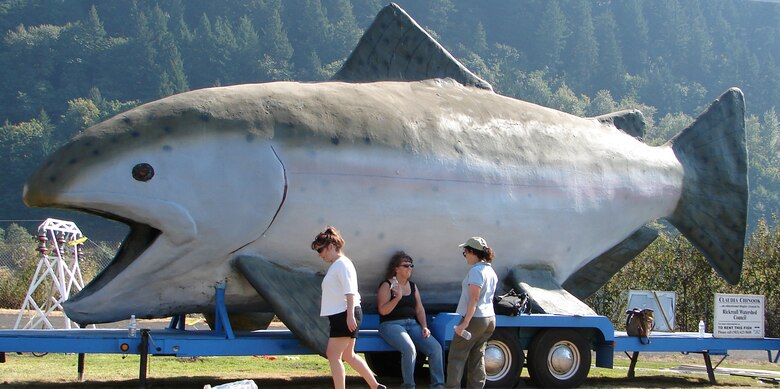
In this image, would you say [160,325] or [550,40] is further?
[550,40]

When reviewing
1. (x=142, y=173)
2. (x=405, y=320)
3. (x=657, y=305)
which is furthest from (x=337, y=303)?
Result: (x=657, y=305)

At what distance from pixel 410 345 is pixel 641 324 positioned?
2637mm

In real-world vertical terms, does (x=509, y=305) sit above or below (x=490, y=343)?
above

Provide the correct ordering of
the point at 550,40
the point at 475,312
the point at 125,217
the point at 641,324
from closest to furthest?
the point at 475,312 → the point at 125,217 → the point at 641,324 → the point at 550,40

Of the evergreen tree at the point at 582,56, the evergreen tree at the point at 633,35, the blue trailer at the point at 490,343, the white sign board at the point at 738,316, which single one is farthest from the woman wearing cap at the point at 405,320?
the evergreen tree at the point at 633,35

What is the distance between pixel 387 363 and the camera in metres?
10.5

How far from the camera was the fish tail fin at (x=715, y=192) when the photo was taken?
10891mm

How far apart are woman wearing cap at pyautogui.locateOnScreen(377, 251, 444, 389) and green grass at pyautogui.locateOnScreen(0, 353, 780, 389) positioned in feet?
3.31

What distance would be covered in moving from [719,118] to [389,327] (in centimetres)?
499

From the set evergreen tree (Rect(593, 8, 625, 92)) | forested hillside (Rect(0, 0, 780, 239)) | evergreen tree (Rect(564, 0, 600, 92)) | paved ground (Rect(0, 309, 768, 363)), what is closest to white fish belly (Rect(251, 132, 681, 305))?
paved ground (Rect(0, 309, 768, 363))

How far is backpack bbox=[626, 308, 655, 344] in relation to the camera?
32.0 ft

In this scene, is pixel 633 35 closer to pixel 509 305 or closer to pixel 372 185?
pixel 509 305

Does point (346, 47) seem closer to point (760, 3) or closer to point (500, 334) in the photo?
point (760, 3)

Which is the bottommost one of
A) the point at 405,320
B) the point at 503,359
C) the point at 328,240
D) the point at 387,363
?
the point at 387,363
